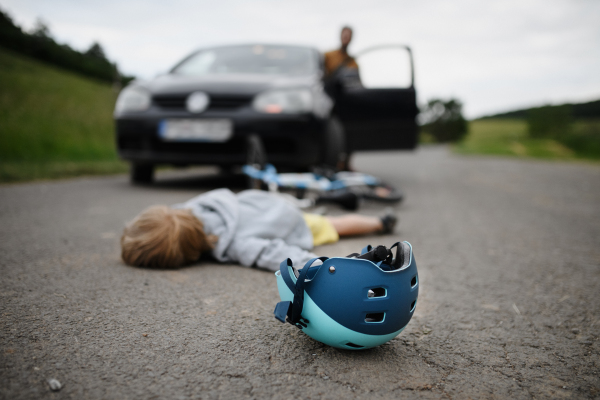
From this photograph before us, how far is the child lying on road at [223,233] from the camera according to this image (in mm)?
2244

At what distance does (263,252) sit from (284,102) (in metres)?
2.53

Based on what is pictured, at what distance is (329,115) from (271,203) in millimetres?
2634

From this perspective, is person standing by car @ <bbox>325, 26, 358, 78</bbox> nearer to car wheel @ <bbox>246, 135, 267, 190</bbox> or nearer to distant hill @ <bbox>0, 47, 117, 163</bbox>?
car wheel @ <bbox>246, 135, 267, 190</bbox>

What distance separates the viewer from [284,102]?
4.51 metres

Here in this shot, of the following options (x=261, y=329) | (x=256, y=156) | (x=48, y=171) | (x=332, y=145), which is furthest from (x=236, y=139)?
(x=48, y=171)

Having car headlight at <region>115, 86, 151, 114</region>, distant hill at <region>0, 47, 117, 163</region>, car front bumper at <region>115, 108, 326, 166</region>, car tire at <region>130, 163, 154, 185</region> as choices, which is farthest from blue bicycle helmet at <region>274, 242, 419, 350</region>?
distant hill at <region>0, 47, 117, 163</region>

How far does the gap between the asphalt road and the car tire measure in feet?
7.69

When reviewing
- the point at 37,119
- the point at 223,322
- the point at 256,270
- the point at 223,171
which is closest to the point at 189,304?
the point at 223,322

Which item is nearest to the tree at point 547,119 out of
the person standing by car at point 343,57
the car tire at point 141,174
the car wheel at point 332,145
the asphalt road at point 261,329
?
the person standing by car at point 343,57

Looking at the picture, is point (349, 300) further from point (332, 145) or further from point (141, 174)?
point (141, 174)

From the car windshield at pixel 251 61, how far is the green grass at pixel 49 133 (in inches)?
96.5

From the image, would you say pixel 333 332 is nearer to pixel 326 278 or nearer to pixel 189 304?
pixel 326 278

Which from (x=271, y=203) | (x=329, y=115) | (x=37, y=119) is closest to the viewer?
(x=271, y=203)

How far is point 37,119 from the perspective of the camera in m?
10.4
